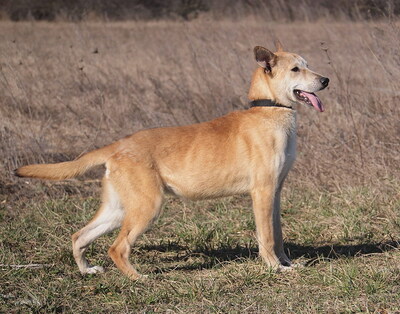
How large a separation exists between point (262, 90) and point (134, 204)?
1330 mm

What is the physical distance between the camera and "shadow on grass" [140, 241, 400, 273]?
16.1ft

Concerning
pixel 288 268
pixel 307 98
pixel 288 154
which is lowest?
pixel 288 268

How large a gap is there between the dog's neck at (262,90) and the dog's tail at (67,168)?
1151 mm

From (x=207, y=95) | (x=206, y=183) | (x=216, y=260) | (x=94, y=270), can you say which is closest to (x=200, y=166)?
(x=206, y=183)

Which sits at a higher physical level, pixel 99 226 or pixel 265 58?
pixel 265 58

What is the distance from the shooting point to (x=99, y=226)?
4.76m

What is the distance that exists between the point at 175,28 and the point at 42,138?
8.32m

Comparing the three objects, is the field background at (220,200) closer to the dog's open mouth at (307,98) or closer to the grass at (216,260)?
the grass at (216,260)

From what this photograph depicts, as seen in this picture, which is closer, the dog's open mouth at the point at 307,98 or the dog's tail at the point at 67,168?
the dog's tail at the point at 67,168

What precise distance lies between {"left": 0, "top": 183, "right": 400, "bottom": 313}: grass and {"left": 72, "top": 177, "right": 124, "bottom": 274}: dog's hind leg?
0.10m

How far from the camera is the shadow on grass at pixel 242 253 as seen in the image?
4914mm

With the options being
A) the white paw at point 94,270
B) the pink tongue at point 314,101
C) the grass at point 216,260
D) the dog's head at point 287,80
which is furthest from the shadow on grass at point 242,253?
the dog's head at point 287,80

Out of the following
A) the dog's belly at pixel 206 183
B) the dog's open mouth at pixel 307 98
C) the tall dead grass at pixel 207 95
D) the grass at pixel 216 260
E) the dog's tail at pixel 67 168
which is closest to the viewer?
the grass at pixel 216 260

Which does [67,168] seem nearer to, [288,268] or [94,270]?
[94,270]
